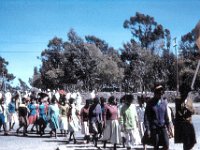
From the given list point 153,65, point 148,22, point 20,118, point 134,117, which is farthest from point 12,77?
point 134,117

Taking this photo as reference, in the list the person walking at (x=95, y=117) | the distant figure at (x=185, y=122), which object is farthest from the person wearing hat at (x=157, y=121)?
the person walking at (x=95, y=117)

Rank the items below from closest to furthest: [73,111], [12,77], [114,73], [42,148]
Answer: [42,148] < [73,111] < [114,73] < [12,77]

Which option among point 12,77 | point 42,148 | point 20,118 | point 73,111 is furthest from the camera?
point 12,77

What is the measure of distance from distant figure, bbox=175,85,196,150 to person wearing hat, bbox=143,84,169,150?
314 mm

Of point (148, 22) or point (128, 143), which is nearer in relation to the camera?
point (128, 143)

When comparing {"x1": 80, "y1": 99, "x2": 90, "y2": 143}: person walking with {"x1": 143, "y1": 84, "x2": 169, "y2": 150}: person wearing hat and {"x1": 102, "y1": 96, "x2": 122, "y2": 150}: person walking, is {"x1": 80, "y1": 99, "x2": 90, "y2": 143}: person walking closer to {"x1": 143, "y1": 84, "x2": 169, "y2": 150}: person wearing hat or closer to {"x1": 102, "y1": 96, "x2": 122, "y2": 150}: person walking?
{"x1": 102, "y1": 96, "x2": 122, "y2": 150}: person walking

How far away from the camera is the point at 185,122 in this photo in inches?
305

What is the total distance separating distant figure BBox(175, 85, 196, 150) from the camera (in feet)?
25.3

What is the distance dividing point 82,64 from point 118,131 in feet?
146

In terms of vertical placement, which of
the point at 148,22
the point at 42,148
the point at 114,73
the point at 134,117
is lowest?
the point at 42,148

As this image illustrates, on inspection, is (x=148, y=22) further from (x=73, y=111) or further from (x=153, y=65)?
(x=73, y=111)

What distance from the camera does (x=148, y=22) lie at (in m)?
73.0

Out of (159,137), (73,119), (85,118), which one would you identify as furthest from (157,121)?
(73,119)

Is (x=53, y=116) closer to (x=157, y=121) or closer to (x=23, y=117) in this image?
(x=23, y=117)
